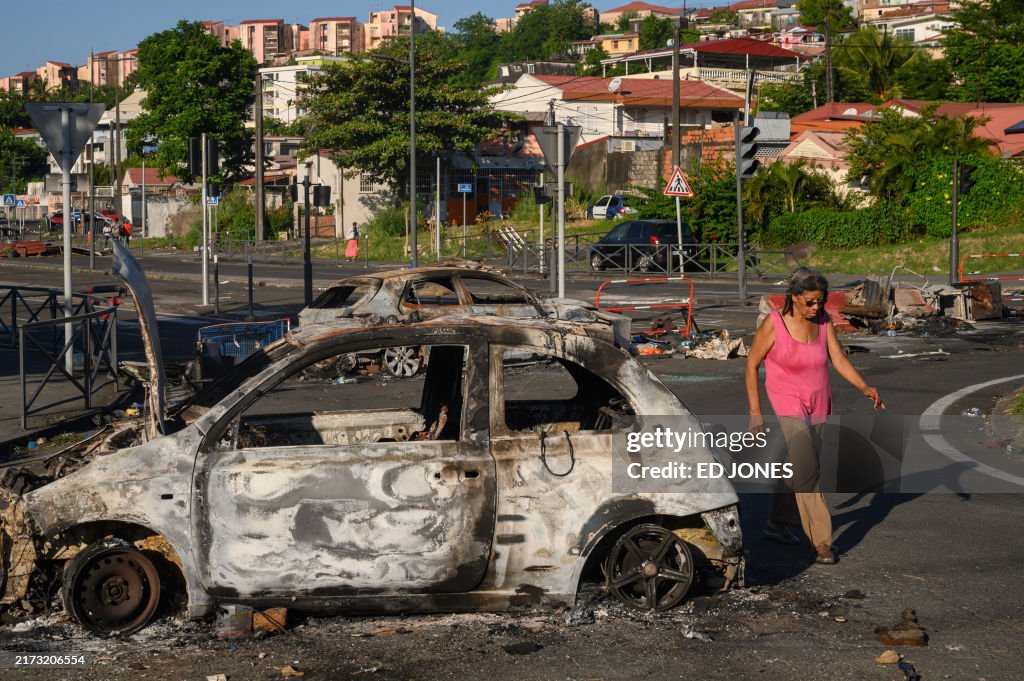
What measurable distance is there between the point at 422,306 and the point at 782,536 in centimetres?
738

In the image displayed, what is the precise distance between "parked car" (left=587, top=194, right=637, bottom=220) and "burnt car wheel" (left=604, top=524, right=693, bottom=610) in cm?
4645

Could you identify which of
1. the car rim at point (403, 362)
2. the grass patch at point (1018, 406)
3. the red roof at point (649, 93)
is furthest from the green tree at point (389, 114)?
the grass patch at point (1018, 406)

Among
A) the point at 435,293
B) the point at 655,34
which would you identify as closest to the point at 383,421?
the point at 435,293

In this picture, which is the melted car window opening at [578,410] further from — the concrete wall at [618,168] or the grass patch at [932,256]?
the concrete wall at [618,168]

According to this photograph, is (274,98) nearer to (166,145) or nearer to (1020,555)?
(166,145)

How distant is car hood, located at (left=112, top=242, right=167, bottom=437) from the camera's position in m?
5.81

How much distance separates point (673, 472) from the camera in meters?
5.89

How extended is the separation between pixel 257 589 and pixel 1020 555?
440 cm

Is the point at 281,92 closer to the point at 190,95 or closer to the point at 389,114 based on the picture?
the point at 190,95

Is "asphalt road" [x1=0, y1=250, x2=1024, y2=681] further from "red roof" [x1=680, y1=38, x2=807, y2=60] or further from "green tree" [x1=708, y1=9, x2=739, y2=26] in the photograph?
"green tree" [x1=708, y1=9, x2=739, y2=26]

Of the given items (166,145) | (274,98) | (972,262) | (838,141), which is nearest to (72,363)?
(972,262)

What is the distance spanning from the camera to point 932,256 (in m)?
35.6

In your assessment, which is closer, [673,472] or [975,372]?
[673,472]

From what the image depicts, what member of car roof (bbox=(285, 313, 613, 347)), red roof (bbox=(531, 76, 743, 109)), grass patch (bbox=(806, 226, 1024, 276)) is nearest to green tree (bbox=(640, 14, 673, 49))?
red roof (bbox=(531, 76, 743, 109))
